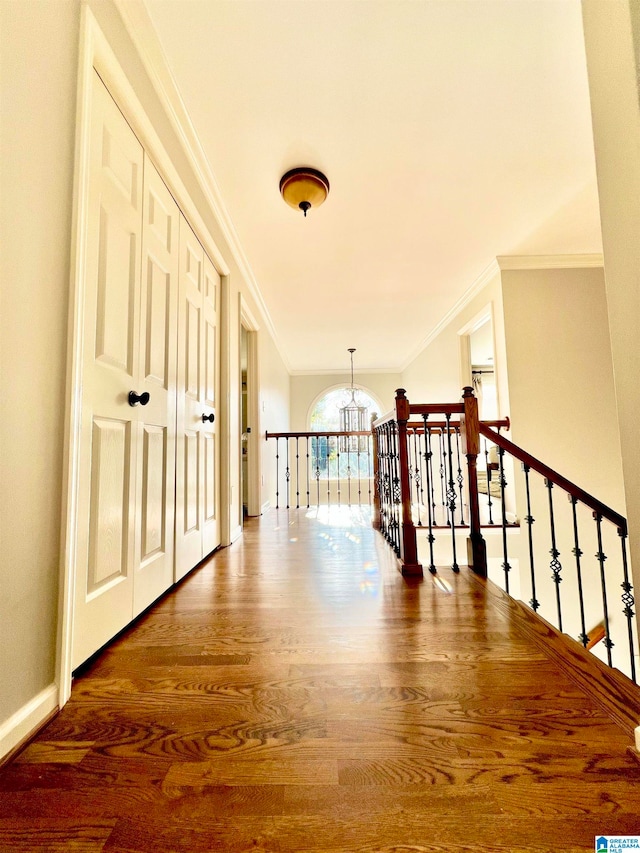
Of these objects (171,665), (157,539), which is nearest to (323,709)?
(171,665)

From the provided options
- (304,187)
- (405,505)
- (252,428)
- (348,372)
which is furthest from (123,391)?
(348,372)

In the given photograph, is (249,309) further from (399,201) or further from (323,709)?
(323,709)

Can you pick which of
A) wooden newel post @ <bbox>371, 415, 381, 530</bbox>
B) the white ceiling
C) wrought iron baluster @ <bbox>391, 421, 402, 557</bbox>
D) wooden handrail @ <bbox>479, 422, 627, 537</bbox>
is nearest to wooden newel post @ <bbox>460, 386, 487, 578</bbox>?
wooden handrail @ <bbox>479, 422, 627, 537</bbox>

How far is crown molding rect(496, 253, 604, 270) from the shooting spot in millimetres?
3660

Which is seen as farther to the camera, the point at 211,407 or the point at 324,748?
the point at 211,407

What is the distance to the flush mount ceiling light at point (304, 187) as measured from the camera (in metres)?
2.35

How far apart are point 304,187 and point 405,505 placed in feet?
6.91

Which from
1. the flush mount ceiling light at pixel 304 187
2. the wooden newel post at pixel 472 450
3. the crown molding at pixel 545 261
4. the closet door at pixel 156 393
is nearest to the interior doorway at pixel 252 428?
the flush mount ceiling light at pixel 304 187

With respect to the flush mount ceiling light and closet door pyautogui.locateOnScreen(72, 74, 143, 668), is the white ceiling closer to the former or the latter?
the flush mount ceiling light

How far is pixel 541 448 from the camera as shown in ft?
11.7

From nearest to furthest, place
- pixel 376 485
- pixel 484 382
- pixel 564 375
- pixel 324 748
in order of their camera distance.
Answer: pixel 324 748
pixel 564 375
pixel 376 485
pixel 484 382

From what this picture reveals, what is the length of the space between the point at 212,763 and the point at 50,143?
1.64m

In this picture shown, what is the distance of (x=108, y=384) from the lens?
1347 millimetres

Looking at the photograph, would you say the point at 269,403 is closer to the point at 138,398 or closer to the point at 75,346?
the point at 138,398
